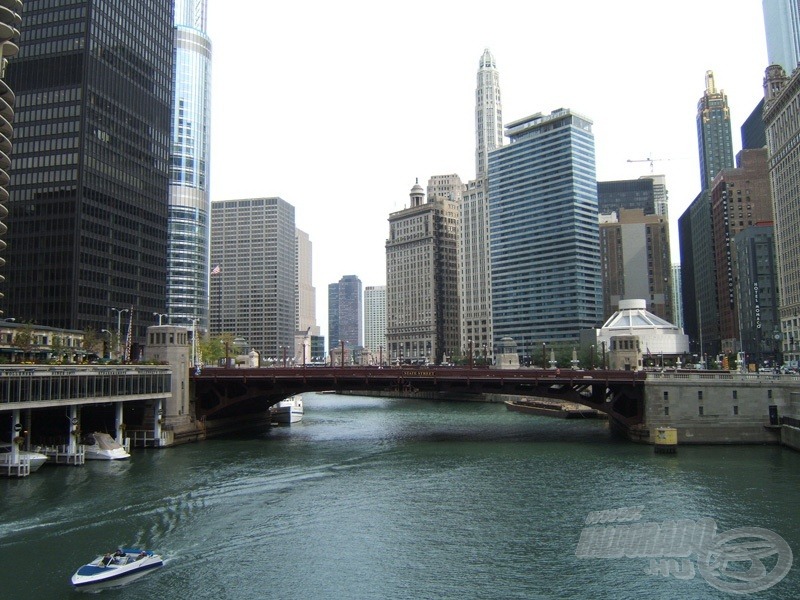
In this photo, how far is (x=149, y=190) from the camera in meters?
180

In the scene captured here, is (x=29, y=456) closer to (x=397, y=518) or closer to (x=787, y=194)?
(x=397, y=518)

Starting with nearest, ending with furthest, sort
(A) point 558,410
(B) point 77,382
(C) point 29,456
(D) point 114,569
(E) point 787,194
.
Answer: (D) point 114,569
(C) point 29,456
(B) point 77,382
(A) point 558,410
(E) point 787,194

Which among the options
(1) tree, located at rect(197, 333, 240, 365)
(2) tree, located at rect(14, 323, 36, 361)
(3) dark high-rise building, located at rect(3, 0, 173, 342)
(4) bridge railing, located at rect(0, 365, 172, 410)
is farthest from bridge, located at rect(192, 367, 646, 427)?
(1) tree, located at rect(197, 333, 240, 365)

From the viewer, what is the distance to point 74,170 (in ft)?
506

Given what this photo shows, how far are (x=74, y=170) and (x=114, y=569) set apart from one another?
136m

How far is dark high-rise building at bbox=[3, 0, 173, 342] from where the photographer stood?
153 m

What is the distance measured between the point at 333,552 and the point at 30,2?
16766cm

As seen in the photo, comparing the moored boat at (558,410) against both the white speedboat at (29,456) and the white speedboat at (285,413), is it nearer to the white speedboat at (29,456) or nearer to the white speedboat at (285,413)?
the white speedboat at (285,413)

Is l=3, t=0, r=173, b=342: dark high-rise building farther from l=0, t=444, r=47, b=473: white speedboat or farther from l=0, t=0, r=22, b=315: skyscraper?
l=0, t=444, r=47, b=473: white speedboat

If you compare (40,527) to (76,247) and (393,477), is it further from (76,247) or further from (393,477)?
(76,247)

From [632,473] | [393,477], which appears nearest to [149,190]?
[393,477]

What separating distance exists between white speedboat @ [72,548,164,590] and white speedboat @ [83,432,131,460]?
128 ft

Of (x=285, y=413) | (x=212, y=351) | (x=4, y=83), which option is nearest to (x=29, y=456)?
(x=4, y=83)

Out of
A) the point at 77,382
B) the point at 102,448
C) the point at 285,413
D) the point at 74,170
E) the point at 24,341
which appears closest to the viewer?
the point at 77,382
